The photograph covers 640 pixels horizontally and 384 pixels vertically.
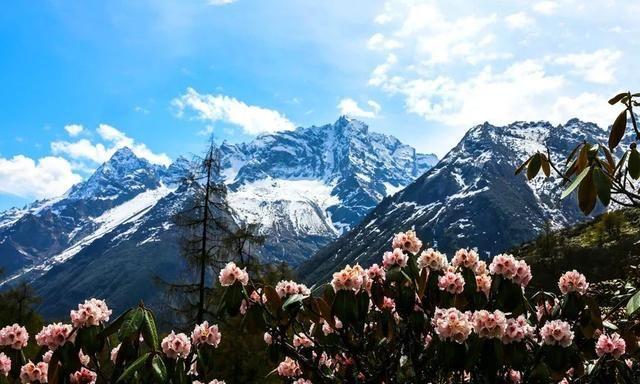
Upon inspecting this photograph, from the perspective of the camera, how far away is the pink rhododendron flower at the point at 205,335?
4281 millimetres

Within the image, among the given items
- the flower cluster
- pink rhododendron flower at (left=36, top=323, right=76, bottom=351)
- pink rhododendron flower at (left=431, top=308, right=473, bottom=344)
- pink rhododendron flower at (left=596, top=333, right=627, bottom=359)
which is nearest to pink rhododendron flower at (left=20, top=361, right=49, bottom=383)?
pink rhododendron flower at (left=36, top=323, right=76, bottom=351)

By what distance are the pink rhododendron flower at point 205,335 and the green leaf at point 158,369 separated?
1.22 metres

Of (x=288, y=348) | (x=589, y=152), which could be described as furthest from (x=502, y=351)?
(x=288, y=348)

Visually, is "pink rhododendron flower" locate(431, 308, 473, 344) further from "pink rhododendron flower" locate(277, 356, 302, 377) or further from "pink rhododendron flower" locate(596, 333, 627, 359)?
"pink rhododendron flower" locate(277, 356, 302, 377)

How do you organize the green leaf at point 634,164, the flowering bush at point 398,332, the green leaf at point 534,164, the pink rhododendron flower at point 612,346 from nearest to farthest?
the green leaf at point 634,164
the flowering bush at point 398,332
the green leaf at point 534,164
the pink rhododendron flower at point 612,346

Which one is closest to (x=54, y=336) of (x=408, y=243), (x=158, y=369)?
(x=158, y=369)

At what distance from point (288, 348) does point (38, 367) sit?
1930 mm

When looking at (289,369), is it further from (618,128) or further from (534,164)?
(618,128)

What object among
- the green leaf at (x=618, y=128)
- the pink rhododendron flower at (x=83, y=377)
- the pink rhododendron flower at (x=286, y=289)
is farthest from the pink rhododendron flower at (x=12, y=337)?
the green leaf at (x=618, y=128)

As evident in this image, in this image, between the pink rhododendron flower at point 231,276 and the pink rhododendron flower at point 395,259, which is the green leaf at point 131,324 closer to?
the pink rhododendron flower at point 231,276

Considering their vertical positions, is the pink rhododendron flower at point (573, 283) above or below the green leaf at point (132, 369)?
Answer: below

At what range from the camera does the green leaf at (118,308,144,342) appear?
2.71m

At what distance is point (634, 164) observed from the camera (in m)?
2.93

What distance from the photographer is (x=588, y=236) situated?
50500 mm
